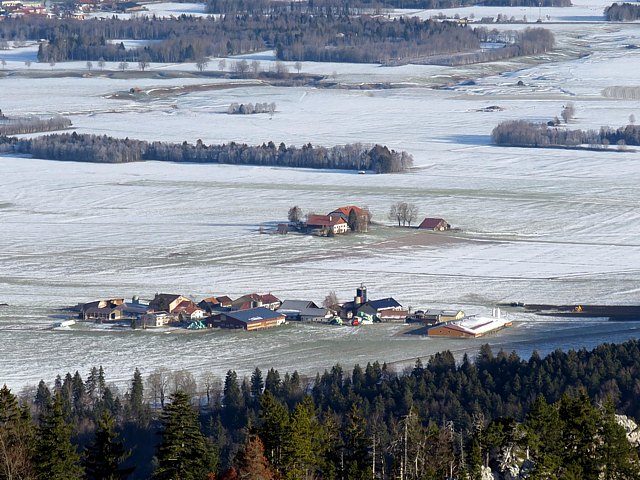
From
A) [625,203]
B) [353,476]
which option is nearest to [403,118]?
[625,203]

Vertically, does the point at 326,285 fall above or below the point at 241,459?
below

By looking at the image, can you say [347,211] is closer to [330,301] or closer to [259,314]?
[330,301]

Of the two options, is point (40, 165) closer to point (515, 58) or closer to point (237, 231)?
point (237, 231)

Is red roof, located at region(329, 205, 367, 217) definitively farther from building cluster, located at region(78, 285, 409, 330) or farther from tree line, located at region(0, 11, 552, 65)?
tree line, located at region(0, 11, 552, 65)

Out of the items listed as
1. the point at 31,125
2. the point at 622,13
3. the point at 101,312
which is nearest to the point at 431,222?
the point at 101,312

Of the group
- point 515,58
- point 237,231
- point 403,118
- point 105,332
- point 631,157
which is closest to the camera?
point 105,332
